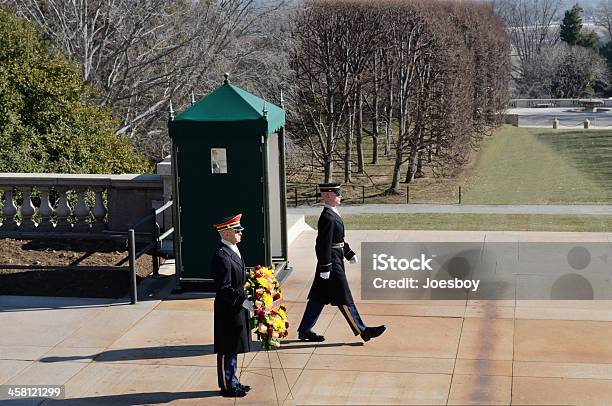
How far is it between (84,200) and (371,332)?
16.8ft

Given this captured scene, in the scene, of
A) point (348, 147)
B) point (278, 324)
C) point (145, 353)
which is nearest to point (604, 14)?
point (348, 147)

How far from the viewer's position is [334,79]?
136 ft

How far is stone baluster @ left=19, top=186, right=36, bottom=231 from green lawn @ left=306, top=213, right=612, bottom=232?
8386 mm

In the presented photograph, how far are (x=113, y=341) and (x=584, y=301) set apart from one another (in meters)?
5.01

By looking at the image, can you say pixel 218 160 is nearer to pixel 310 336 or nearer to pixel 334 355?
pixel 310 336

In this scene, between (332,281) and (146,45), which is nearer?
(332,281)

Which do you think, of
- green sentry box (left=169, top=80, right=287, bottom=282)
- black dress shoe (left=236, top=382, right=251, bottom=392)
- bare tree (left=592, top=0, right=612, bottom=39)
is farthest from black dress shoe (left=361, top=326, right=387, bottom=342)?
bare tree (left=592, top=0, right=612, bottom=39)

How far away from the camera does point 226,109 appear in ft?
35.0

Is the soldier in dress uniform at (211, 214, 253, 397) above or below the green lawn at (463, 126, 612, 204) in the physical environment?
above

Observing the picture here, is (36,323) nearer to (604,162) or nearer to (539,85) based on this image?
(604,162)

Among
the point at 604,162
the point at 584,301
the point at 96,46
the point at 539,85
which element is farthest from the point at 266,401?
the point at 539,85

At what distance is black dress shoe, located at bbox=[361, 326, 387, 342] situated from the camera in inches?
357

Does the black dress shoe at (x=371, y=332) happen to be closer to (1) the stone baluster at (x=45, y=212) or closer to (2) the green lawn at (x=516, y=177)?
(1) the stone baluster at (x=45, y=212)

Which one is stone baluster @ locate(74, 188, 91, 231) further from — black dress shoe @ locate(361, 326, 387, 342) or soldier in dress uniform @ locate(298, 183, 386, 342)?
black dress shoe @ locate(361, 326, 387, 342)
